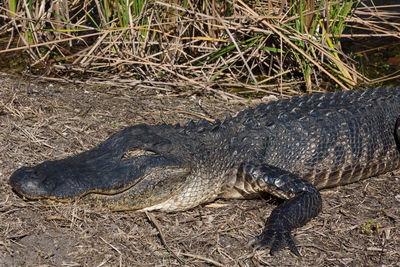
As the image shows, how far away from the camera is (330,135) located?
13.4ft

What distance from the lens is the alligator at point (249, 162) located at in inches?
128

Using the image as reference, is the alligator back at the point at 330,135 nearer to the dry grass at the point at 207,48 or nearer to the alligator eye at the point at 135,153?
the alligator eye at the point at 135,153

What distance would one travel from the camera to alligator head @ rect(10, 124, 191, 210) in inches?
122

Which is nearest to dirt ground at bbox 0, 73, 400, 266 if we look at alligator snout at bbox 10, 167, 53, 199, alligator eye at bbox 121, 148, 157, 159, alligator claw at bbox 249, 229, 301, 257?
alligator claw at bbox 249, 229, 301, 257

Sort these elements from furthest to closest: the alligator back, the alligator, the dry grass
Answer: the dry grass
the alligator back
the alligator

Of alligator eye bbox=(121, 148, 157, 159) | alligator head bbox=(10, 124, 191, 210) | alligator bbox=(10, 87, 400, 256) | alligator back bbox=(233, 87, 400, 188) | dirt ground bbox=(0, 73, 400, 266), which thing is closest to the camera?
dirt ground bbox=(0, 73, 400, 266)

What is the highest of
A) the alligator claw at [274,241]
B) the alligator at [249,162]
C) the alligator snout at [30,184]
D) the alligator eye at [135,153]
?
the alligator snout at [30,184]

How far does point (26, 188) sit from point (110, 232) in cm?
57

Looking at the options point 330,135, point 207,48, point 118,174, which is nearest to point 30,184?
point 118,174

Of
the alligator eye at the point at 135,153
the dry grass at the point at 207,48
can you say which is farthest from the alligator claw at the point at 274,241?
the dry grass at the point at 207,48

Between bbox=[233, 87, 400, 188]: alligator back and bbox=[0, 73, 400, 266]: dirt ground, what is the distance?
6.6 inches

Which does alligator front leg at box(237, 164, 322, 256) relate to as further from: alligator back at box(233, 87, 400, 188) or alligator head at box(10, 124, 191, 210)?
alligator head at box(10, 124, 191, 210)

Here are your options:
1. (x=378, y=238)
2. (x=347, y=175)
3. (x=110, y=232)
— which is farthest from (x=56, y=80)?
(x=378, y=238)

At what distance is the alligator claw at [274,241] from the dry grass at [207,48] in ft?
8.01
